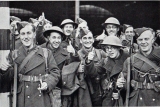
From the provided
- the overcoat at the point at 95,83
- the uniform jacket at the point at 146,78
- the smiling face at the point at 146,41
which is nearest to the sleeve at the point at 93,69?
the overcoat at the point at 95,83

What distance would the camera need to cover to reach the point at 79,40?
6480 mm

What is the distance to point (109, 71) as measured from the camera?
5.71 metres

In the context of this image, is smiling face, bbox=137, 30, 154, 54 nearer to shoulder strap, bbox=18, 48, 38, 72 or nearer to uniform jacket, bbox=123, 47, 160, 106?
uniform jacket, bbox=123, 47, 160, 106

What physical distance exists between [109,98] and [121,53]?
2.19ft

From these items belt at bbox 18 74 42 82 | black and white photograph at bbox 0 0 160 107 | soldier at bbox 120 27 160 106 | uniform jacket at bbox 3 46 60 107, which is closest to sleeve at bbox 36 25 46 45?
black and white photograph at bbox 0 0 160 107

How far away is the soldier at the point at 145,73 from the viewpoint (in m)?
5.32

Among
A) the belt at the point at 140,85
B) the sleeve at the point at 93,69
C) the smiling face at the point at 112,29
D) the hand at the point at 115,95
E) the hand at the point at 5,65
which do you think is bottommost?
the hand at the point at 115,95

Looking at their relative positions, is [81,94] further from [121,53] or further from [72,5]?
[72,5]

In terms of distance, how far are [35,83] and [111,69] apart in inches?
43.0

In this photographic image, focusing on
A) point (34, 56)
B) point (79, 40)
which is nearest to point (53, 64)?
point (34, 56)

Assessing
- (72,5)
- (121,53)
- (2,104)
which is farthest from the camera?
(72,5)

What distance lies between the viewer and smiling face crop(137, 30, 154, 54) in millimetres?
5398

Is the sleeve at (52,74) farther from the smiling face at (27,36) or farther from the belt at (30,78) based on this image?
the smiling face at (27,36)

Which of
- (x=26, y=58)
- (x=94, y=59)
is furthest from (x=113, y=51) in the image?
(x=26, y=58)
